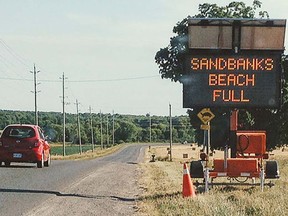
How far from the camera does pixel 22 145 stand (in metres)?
24.0

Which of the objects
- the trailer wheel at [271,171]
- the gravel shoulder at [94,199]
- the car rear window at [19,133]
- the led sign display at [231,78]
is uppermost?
the led sign display at [231,78]

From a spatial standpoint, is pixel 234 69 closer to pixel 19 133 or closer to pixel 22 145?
pixel 22 145

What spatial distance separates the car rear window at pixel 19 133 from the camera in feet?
79.5

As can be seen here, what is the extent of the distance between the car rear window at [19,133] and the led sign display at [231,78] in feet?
32.7

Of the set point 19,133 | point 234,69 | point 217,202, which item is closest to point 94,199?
point 217,202

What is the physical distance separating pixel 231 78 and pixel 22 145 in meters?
10.8

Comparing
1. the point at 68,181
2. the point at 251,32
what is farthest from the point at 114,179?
the point at 251,32

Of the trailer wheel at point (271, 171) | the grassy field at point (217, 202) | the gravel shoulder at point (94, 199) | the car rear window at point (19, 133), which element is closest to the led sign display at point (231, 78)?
the trailer wheel at point (271, 171)

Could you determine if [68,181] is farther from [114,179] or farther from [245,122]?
[245,122]

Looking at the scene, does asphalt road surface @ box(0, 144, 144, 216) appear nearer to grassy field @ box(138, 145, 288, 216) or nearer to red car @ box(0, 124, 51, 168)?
grassy field @ box(138, 145, 288, 216)

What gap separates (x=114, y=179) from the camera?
19641 millimetres

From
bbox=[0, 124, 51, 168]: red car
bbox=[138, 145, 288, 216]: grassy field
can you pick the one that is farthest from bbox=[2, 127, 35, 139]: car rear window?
bbox=[138, 145, 288, 216]: grassy field

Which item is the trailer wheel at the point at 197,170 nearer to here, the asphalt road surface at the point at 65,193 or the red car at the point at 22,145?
the asphalt road surface at the point at 65,193

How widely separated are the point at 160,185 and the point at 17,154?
27.7 feet
